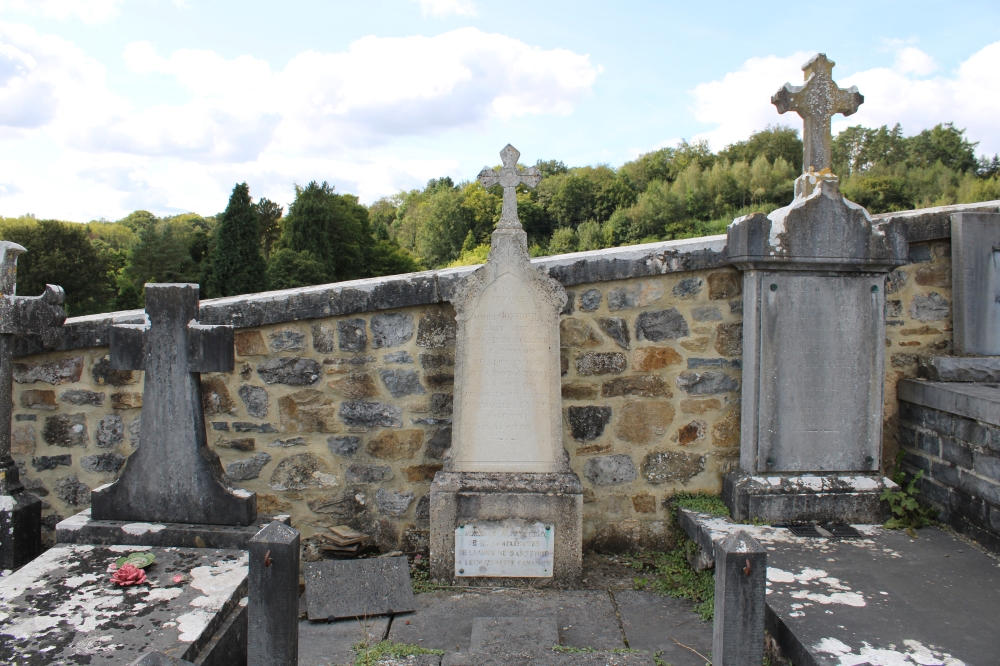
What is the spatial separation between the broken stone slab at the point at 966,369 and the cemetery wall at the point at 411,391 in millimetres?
154

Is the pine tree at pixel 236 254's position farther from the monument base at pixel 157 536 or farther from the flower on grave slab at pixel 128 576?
the flower on grave slab at pixel 128 576

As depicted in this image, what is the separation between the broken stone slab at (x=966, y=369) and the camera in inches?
150

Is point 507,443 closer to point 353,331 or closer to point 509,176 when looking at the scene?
point 353,331

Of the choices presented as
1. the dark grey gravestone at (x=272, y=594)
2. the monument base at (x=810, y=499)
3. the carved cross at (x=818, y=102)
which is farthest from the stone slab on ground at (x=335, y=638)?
the carved cross at (x=818, y=102)

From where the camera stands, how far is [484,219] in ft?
127

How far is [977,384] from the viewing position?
12.4ft

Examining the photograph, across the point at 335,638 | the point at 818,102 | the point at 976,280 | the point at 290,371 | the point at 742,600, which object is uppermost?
the point at 818,102

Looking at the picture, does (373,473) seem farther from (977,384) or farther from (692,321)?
(977,384)

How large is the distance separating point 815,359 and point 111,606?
3506 millimetres

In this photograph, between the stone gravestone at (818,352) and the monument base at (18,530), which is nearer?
the monument base at (18,530)

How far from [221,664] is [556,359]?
A: 2068mm

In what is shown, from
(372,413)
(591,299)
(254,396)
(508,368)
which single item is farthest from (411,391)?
(591,299)

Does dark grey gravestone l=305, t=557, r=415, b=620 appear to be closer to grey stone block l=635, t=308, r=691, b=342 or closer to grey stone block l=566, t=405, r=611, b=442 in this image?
grey stone block l=566, t=405, r=611, b=442

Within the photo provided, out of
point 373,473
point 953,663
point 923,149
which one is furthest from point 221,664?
point 923,149
